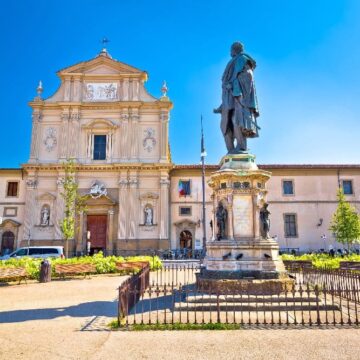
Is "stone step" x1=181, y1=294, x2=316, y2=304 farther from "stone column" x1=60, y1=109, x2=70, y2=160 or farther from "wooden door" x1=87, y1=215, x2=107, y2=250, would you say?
"stone column" x1=60, y1=109, x2=70, y2=160

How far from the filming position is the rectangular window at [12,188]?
3211cm

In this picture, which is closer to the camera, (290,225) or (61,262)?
(61,262)

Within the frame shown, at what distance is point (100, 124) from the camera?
106 feet

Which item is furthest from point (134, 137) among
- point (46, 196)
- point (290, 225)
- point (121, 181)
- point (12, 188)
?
point (290, 225)

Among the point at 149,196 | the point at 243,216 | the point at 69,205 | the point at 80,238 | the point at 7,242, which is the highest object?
the point at 149,196

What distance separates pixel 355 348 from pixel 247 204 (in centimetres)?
516

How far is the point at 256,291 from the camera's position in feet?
28.2

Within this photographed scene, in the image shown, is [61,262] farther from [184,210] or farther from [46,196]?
[184,210]

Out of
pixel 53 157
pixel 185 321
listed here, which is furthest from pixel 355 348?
pixel 53 157

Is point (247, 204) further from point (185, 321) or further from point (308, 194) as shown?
point (308, 194)

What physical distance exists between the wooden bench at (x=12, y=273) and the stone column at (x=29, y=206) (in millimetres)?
16585

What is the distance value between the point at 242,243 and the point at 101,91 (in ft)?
90.0

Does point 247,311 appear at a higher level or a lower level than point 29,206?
lower

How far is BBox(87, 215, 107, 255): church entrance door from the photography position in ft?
101
